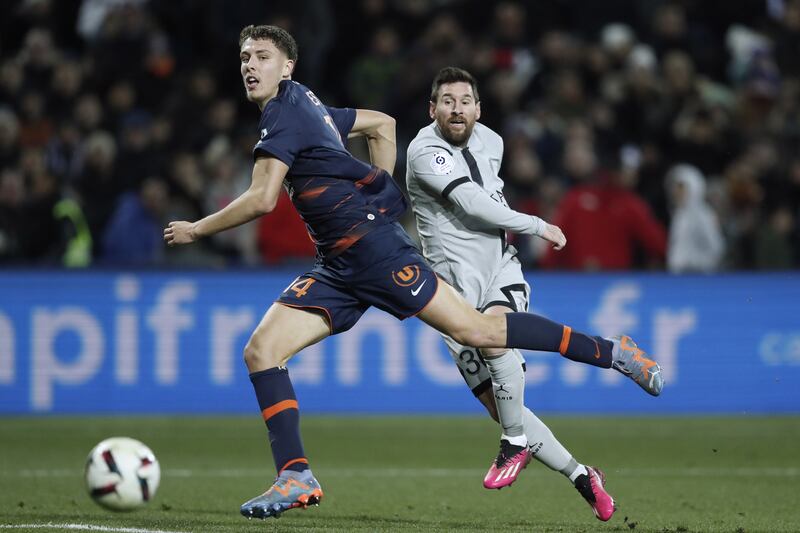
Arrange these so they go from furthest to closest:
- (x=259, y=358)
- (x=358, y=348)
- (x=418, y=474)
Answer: (x=358, y=348), (x=418, y=474), (x=259, y=358)

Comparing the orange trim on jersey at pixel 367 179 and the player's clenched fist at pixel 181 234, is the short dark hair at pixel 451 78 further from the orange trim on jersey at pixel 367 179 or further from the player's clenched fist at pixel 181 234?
the player's clenched fist at pixel 181 234

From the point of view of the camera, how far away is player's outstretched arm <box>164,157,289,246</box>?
6.27 m

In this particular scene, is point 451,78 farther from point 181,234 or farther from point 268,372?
point 268,372

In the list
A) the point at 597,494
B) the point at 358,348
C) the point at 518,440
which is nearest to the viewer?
the point at 597,494

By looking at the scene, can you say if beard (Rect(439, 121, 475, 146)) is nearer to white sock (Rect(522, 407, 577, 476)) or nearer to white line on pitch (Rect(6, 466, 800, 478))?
white sock (Rect(522, 407, 577, 476))

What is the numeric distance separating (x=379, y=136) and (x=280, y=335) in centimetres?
124

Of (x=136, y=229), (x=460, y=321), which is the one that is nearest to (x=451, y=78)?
(x=460, y=321)

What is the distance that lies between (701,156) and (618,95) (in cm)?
118

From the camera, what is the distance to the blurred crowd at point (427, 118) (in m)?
13.8

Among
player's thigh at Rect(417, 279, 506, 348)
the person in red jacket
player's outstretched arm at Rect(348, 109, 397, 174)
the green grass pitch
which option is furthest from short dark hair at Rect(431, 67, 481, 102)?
the person in red jacket

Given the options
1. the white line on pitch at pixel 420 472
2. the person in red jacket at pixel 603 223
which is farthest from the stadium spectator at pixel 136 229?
the white line on pitch at pixel 420 472

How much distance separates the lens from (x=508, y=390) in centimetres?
703

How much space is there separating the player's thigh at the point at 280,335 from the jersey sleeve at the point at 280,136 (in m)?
0.75

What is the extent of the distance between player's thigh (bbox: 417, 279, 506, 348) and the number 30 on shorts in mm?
564
